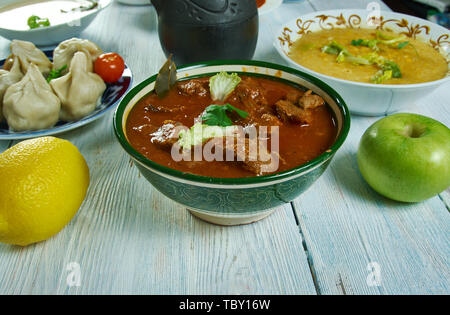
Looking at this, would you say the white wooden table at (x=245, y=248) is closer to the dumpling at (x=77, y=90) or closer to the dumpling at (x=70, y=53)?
the dumpling at (x=77, y=90)

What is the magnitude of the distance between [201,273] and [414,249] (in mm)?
746

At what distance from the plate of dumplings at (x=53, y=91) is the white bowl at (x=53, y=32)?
376 millimetres

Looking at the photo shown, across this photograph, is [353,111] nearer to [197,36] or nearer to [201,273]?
[197,36]

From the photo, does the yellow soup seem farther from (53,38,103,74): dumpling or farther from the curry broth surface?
(53,38,103,74): dumpling

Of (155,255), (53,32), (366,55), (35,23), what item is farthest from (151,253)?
(35,23)

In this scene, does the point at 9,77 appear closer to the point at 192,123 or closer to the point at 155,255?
the point at 192,123

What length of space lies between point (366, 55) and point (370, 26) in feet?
1.47

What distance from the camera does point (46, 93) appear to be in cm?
186

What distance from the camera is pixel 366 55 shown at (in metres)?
2.23

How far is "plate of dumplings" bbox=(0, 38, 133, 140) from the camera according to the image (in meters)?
1.82

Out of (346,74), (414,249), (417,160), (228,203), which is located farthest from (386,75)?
(228,203)

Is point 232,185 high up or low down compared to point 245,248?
up

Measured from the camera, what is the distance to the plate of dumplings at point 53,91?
1.82m

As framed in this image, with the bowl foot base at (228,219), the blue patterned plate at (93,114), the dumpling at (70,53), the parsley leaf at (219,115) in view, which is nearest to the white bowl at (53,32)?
the blue patterned plate at (93,114)
